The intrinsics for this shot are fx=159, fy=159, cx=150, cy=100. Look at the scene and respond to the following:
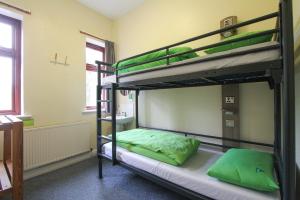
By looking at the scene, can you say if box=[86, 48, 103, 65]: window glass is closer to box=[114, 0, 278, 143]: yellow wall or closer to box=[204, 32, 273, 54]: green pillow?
box=[114, 0, 278, 143]: yellow wall

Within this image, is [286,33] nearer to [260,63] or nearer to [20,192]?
[260,63]

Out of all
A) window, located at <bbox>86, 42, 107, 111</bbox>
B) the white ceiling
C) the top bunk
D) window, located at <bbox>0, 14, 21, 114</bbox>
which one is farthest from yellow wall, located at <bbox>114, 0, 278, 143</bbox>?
window, located at <bbox>0, 14, 21, 114</bbox>

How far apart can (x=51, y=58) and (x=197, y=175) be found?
2.73 meters

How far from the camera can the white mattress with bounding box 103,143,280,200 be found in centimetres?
113

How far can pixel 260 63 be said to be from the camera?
1.08 m

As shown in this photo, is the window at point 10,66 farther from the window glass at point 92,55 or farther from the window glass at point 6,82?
the window glass at point 92,55

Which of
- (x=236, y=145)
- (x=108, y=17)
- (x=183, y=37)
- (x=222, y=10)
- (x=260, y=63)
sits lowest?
(x=236, y=145)

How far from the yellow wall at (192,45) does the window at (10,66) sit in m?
1.79

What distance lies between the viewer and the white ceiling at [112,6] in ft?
9.91

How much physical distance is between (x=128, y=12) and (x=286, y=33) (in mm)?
3133

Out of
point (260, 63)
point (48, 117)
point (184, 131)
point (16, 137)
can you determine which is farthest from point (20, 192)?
point (260, 63)

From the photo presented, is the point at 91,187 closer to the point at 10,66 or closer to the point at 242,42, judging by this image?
the point at 10,66

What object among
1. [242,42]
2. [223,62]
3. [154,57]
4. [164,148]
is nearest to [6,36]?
[154,57]

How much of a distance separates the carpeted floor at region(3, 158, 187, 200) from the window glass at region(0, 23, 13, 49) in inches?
79.0
